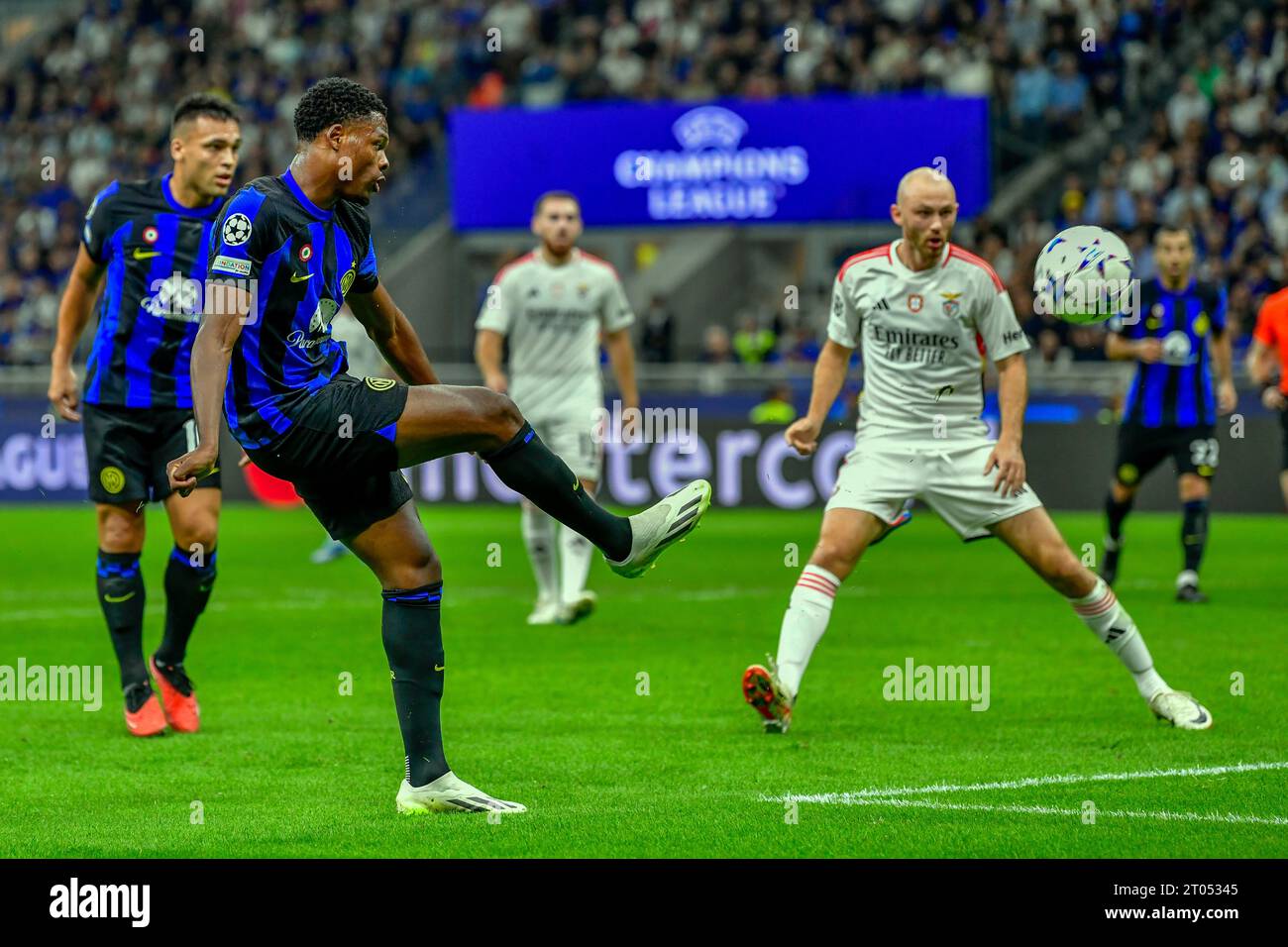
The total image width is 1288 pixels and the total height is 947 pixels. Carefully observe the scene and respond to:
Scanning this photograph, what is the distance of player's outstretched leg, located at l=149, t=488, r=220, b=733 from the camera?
8055mm

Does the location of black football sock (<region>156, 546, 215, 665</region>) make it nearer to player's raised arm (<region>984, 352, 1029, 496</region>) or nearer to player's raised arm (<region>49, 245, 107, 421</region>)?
player's raised arm (<region>49, 245, 107, 421</region>)

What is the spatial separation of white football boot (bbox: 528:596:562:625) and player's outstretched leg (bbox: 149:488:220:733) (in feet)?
12.8

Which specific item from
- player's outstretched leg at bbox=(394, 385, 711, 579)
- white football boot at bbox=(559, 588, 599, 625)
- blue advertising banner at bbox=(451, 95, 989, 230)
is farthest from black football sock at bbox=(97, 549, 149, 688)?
blue advertising banner at bbox=(451, 95, 989, 230)

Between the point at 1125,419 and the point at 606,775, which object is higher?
the point at 1125,419

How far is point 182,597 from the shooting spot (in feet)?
26.8

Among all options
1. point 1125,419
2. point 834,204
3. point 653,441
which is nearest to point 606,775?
point 1125,419

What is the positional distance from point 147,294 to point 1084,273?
378 centimetres

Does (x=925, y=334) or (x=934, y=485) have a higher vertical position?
(x=925, y=334)

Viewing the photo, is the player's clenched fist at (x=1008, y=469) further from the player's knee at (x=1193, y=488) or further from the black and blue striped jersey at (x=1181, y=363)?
the player's knee at (x=1193, y=488)

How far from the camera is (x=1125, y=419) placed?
520 inches

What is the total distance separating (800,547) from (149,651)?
726 centimetres

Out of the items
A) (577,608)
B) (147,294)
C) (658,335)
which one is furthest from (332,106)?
(658,335)

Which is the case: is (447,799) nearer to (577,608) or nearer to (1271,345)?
(577,608)
